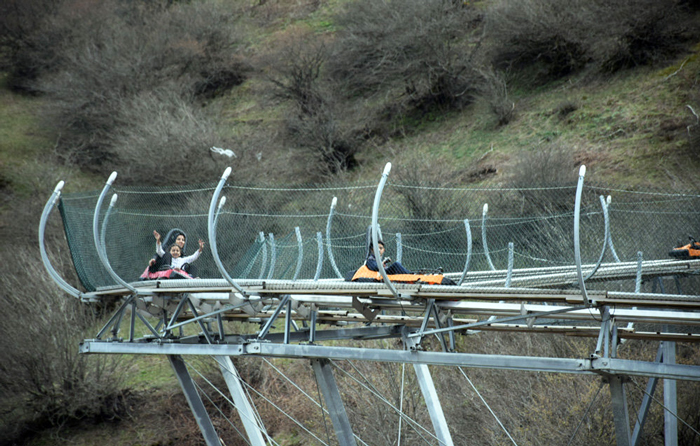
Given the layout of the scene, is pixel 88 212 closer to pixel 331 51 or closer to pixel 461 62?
pixel 461 62

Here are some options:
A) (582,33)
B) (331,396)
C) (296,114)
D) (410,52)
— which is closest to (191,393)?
(331,396)

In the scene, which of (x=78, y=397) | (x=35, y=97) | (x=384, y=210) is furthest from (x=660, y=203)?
(x=35, y=97)

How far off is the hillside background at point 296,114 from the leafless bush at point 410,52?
11 cm

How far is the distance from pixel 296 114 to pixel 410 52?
22.0ft

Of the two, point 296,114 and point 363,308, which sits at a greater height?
point 296,114

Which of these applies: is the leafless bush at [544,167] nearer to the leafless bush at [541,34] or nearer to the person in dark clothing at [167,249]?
the leafless bush at [541,34]

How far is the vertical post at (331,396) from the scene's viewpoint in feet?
38.2

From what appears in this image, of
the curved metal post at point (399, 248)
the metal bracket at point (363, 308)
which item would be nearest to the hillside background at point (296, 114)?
the curved metal post at point (399, 248)

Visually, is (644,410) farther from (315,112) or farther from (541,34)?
(315,112)

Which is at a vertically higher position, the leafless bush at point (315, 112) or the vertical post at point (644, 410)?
the leafless bush at point (315, 112)

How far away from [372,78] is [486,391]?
23.7 meters

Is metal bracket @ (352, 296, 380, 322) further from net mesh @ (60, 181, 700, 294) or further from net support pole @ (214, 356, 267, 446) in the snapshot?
net support pole @ (214, 356, 267, 446)

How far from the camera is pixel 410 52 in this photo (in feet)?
133

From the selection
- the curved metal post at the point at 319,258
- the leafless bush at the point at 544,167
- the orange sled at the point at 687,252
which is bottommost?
the curved metal post at the point at 319,258
